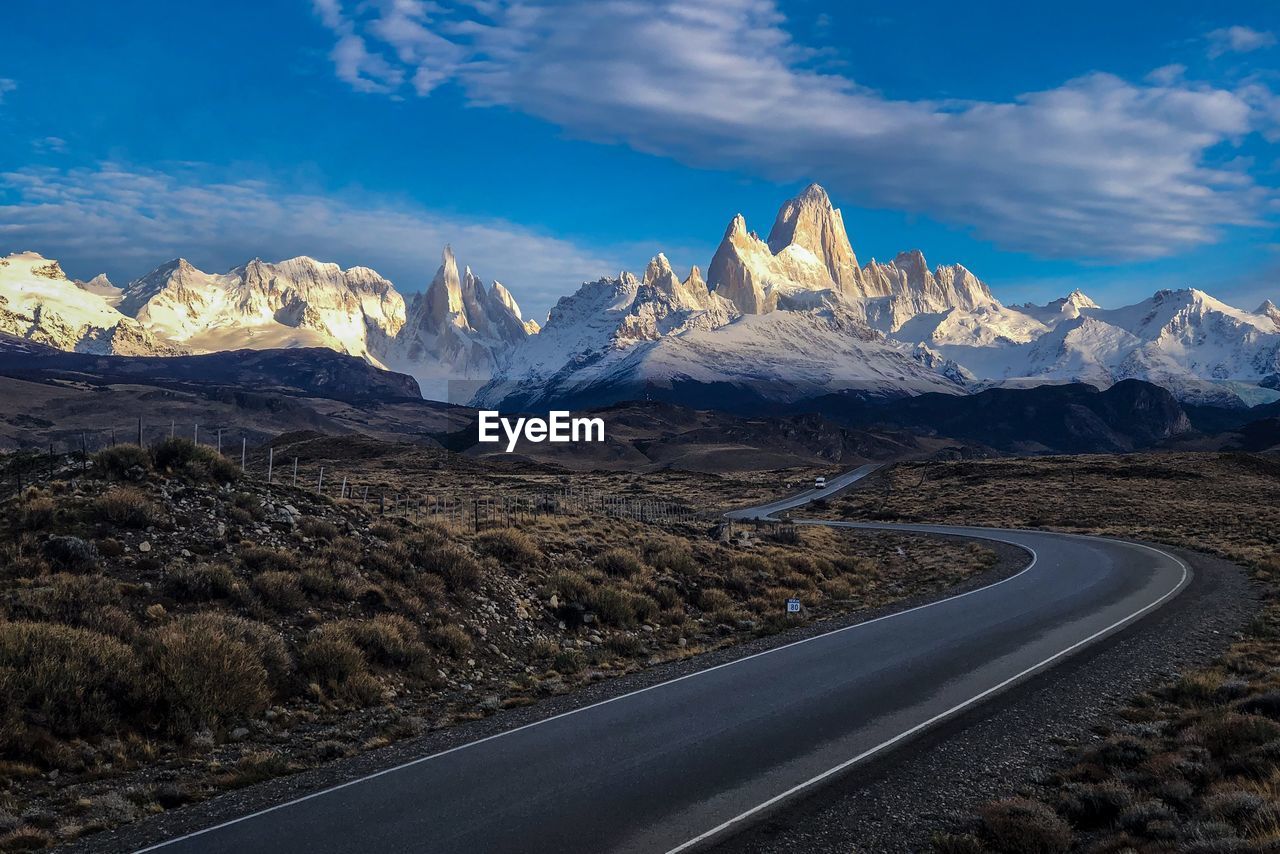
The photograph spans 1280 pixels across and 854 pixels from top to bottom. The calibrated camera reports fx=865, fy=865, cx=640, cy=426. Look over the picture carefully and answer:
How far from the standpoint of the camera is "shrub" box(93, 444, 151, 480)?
1920 centimetres

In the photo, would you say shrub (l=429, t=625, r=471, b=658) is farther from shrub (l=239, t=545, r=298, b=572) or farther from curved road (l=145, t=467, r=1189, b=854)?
curved road (l=145, t=467, r=1189, b=854)

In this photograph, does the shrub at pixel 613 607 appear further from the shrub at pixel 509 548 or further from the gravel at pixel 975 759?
the gravel at pixel 975 759

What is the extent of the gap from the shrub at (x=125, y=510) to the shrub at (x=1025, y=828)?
15793 mm

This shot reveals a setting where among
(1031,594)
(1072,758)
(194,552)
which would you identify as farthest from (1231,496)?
(194,552)

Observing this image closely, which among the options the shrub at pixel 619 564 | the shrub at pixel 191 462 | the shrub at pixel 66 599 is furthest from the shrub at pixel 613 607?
the shrub at pixel 66 599

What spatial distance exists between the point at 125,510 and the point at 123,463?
310cm

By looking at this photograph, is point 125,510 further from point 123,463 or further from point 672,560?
point 672,560

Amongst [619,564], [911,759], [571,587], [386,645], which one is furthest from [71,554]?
[911,759]

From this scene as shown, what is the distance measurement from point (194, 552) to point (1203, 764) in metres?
16.7

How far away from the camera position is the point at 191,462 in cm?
2044

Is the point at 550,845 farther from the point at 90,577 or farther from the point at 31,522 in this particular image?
the point at 31,522

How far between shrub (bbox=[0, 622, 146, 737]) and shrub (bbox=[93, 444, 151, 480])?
293 inches

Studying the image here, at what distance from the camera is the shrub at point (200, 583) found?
15.2 meters

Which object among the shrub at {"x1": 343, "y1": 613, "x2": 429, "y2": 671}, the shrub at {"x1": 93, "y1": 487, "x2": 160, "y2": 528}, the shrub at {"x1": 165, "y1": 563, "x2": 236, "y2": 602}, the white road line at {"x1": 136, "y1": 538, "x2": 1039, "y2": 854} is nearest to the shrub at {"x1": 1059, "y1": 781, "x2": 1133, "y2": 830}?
the white road line at {"x1": 136, "y1": 538, "x2": 1039, "y2": 854}
